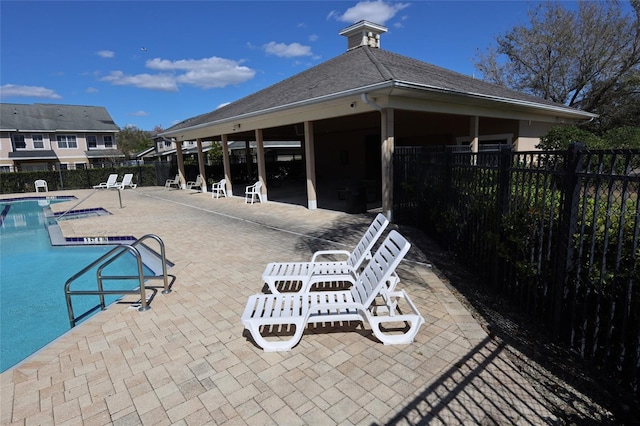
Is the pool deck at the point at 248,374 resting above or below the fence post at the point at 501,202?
below

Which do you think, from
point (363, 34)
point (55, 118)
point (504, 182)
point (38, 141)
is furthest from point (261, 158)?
point (55, 118)

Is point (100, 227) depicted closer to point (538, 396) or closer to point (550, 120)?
point (538, 396)

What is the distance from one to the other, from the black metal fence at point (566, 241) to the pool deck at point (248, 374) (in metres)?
0.66

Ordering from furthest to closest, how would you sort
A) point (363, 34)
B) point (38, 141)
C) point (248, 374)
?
point (38, 141) → point (363, 34) → point (248, 374)

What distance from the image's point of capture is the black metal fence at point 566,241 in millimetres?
2578

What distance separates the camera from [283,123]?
11750mm

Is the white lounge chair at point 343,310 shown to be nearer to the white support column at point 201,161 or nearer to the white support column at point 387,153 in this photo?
the white support column at point 387,153

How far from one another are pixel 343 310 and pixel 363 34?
1314 centimetres

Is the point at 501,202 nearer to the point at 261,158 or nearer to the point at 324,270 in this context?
the point at 324,270

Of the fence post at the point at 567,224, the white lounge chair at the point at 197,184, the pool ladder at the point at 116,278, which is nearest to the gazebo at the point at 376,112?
the white lounge chair at the point at 197,184

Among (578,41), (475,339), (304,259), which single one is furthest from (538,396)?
(578,41)

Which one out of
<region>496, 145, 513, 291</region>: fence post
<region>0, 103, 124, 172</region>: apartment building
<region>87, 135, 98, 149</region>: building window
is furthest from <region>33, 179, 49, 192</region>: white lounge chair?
<region>496, 145, 513, 291</region>: fence post

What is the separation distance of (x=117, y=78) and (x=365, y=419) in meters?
71.6

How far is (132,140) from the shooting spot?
55375 millimetres
